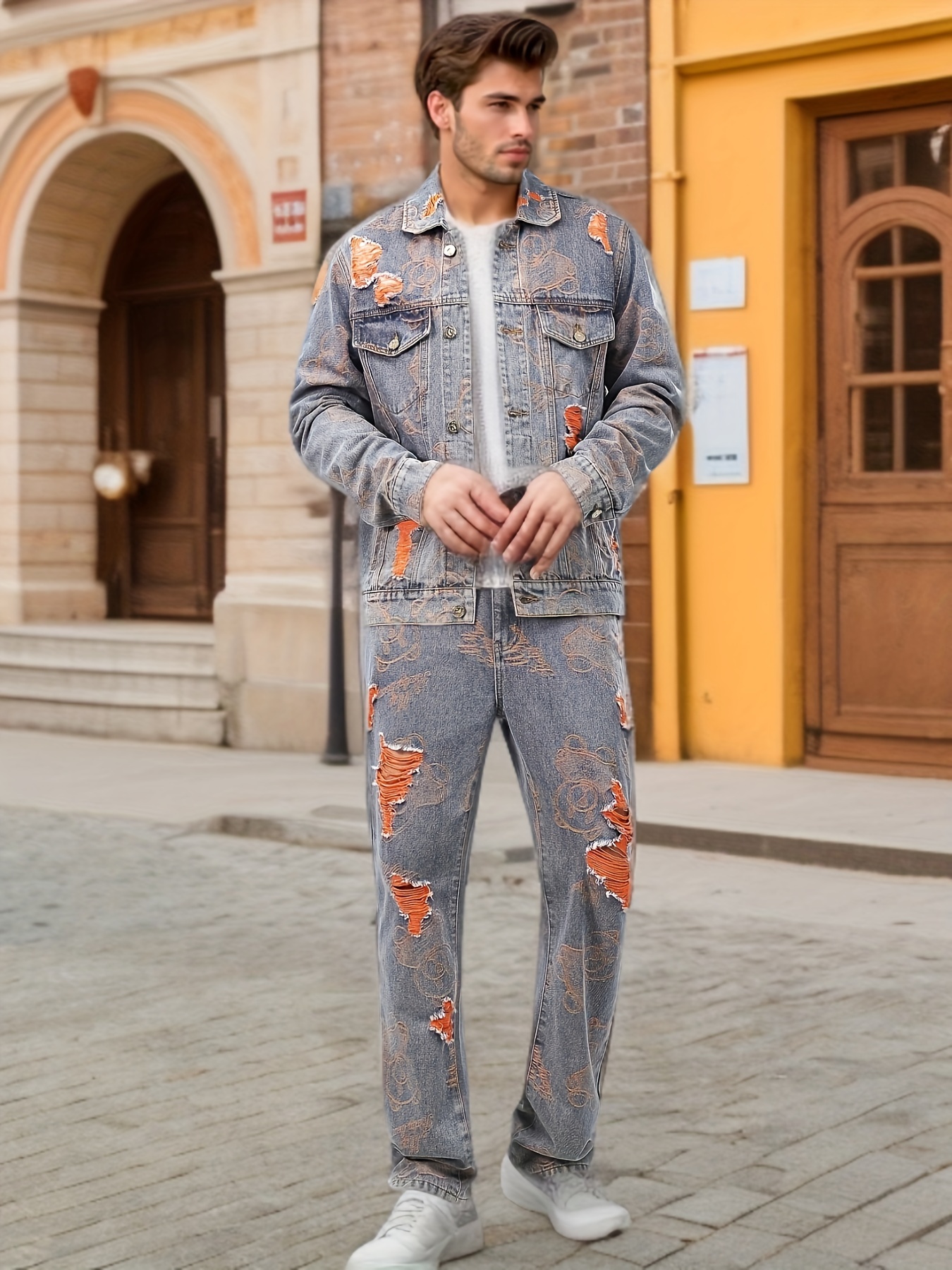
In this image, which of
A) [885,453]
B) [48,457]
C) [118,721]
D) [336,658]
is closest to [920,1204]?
[885,453]

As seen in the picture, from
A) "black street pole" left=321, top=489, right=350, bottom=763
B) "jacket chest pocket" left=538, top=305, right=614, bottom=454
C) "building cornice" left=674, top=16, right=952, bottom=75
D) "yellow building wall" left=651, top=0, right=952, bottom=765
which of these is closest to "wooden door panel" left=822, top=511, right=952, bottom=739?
"yellow building wall" left=651, top=0, right=952, bottom=765

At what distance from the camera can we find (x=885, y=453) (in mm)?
9641

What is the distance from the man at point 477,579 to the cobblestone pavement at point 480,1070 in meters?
0.40

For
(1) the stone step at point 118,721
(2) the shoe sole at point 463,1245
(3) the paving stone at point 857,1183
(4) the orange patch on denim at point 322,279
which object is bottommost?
(3) the paving stone at point 857,1183

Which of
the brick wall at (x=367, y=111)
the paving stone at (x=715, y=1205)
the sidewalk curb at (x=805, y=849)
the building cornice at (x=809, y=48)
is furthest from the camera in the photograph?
the brick wall at (x=367, y=111)

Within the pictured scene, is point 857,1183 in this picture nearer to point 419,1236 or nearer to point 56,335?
point 419,1236

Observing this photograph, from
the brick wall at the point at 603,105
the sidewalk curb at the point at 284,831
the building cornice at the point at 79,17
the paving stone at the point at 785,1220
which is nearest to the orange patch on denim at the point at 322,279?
the paving stone at the point at 785,1220

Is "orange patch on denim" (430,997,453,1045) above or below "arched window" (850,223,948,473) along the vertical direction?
below

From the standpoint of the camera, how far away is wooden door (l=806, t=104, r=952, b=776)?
941 centimetres

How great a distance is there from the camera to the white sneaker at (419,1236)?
129 inches

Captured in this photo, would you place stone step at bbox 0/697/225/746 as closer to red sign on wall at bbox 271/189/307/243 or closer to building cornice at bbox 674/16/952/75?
red sign on wall at bbox 271/189/307/243

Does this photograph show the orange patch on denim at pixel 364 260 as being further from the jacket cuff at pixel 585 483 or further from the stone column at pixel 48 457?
the stone column at pixel 48 457

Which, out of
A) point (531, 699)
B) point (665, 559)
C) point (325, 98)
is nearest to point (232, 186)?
point (325, 98)

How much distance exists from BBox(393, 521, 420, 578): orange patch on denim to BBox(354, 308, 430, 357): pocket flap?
11.3 inches
